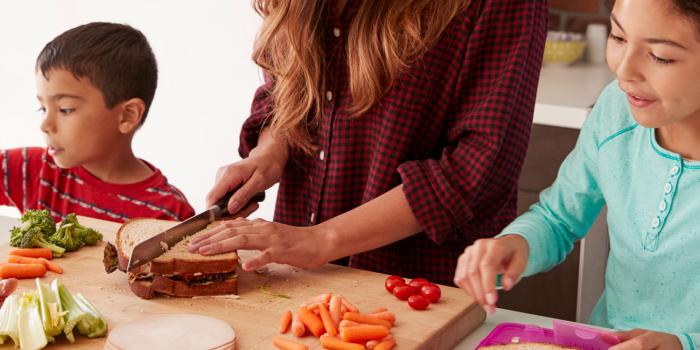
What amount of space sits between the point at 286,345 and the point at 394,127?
64cm

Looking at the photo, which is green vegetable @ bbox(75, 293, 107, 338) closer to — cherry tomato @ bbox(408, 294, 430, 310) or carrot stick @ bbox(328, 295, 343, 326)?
carrot stick @ bbox(328, 295, 343, 326)

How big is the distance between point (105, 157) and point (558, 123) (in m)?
1.37

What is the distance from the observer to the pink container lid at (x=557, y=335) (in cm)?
147

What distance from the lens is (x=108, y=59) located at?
235 centimetres

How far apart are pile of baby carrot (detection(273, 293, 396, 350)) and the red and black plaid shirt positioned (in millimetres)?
364

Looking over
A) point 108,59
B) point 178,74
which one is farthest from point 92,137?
point 178,74

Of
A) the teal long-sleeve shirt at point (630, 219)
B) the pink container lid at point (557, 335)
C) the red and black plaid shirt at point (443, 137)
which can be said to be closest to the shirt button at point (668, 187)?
the teal long-sleeve shirt at point (630, 219)

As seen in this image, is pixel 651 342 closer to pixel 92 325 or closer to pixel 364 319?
pixel 364 319

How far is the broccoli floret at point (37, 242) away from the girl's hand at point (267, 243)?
0.30 meters

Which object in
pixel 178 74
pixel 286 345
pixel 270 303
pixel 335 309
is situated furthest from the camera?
pixel 178 74

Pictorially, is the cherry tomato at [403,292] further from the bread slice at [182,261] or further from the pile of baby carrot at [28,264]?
the pile of baby carrot at [28,264]

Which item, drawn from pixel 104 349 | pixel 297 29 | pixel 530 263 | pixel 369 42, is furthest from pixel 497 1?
pixel 104 349

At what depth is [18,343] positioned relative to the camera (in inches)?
58.2

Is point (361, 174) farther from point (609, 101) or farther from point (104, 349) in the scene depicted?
point (104, 349)
